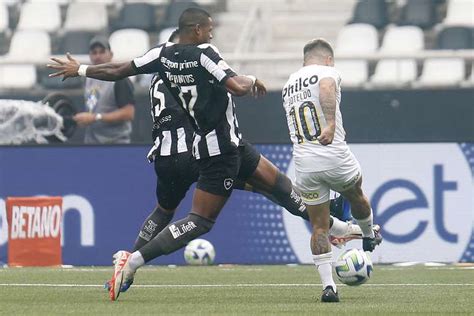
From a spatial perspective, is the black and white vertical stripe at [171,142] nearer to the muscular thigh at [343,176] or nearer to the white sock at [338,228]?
the white sock at [338,228]

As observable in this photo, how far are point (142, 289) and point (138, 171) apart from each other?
4.59m

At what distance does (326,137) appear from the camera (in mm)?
10422

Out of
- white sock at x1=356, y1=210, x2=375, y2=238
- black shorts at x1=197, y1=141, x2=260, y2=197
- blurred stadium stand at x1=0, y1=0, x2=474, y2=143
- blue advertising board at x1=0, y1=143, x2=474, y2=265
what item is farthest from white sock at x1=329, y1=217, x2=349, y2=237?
blurred stadium stand at x1=0, y1=0, x2=474, y2=143

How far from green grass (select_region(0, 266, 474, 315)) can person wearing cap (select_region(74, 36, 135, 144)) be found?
2.44 m

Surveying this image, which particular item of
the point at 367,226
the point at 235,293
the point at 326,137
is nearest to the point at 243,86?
the point at 326,137

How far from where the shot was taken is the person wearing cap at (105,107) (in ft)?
55.5

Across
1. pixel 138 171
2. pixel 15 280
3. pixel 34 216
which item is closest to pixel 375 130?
pixel 138 171

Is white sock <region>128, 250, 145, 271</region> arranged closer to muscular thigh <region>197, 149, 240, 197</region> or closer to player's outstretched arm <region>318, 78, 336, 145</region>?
muscular thigh <region>197, 149, 240, 197</region>

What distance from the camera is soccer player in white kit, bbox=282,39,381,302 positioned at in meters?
10.6

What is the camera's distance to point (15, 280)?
13.1 metres

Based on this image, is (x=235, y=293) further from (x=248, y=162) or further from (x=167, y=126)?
(x=167, y=126)

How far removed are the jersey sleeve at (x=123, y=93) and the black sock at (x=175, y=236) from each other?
620cm

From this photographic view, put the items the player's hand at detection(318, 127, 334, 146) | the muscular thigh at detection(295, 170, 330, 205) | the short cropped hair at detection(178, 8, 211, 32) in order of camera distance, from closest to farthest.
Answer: the player's hand at detection(318, 127, 334, 146), the muscular thigh at detection(295, 170, 330, 205), the short cropped hair at detection(178, 8, 211, 32)

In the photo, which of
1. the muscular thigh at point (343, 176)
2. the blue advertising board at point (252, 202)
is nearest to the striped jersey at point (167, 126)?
the muscular thigh at point (343, 176)
